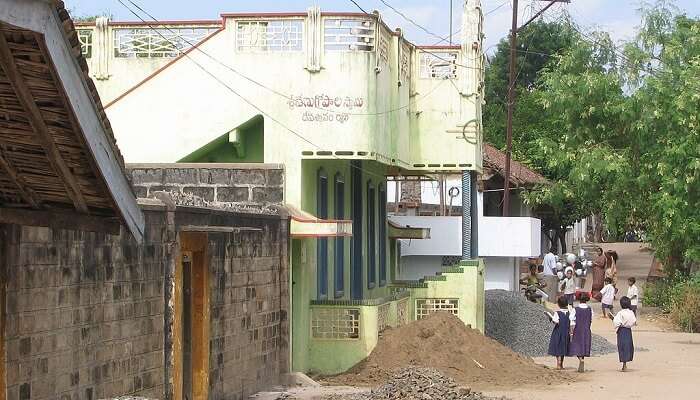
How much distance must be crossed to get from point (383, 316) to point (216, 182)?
442 centimetres

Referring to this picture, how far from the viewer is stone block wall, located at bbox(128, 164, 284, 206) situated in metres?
20.5

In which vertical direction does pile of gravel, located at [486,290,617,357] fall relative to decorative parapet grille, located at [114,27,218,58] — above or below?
below

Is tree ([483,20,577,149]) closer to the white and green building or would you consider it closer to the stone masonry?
the white and green building

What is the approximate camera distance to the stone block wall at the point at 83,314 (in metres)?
11.3

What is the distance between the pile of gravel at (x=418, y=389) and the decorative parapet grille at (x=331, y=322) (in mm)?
3958

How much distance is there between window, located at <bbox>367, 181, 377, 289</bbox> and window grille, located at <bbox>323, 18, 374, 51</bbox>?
6233 millimetres

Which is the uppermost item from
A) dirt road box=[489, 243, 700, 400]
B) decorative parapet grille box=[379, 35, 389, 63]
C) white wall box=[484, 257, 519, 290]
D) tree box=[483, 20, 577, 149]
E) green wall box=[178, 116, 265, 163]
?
tree box=[483, 20, 577, 149]

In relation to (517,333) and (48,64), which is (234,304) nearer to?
(48,64)

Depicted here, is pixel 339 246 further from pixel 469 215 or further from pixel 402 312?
pixel 469 215

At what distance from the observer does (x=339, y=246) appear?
83.3 ft

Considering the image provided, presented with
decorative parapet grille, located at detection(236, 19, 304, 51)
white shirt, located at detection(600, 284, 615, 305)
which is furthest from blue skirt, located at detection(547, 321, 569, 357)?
white shirt, located at detection(600, 284, 615, 305)

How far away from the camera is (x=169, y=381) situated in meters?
15.3

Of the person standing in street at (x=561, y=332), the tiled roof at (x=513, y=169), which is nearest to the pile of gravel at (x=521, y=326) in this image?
the person standing in street at (x=561, y=332)

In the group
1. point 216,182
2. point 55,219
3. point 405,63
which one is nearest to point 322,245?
point 216,182
